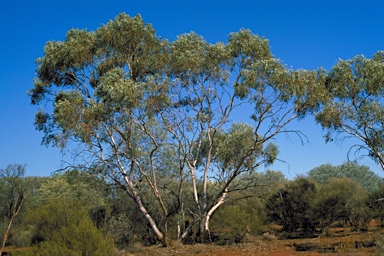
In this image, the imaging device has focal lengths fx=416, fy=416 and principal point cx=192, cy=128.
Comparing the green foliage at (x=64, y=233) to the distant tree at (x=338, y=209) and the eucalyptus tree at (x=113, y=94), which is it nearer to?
the eucalyptus tree at (x=113, y=94)

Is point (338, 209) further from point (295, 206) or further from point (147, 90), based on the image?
point (147, 90)

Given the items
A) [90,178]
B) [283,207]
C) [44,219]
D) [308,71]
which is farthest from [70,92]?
[283,207]

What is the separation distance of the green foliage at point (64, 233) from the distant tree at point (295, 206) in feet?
49.5

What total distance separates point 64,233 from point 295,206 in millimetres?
18097

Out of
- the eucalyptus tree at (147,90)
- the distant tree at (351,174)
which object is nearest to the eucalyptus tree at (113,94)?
the eucalyptus tree at (147,90)

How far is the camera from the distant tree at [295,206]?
25344mm

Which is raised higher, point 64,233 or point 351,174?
point 351,174

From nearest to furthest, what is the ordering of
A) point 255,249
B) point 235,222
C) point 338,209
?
point 255,249 < point 235,222 < point 338,209

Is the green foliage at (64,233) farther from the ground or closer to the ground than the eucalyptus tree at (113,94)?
closer to the ground

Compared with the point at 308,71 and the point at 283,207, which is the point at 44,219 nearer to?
the point at 308,71

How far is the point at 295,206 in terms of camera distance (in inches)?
1015

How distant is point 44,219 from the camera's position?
1300 cm

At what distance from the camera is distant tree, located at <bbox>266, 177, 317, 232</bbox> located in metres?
25.3

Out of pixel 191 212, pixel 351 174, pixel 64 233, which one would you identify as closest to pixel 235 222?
pixel 191 212
